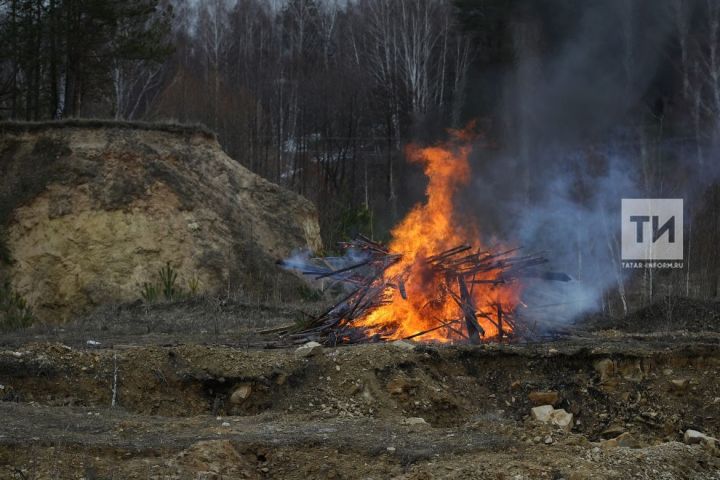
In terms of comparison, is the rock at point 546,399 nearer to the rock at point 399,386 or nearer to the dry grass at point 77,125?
the rock at point 399,386

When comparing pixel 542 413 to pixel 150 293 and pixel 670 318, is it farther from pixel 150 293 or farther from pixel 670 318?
pixel 150 293

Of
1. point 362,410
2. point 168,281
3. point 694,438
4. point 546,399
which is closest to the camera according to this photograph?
point 694,438

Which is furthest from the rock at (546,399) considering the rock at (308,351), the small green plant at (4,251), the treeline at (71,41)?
the treeline at (71,41)

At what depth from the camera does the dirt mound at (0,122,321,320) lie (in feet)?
Answer: 57.9

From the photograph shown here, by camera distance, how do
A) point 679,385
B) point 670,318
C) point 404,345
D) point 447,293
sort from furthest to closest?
point 670,318
point 447,293
point 404,345
point 679,385

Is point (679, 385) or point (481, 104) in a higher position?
point (481, 104)

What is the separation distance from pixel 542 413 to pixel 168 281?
9950 millimetres

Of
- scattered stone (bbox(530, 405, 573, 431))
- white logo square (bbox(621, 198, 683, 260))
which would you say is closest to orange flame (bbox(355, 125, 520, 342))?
scattered stone (bbox(530, 405, 573, 431))

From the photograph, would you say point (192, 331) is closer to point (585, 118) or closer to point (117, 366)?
point (117, 366)

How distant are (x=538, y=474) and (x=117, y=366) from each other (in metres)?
4.82

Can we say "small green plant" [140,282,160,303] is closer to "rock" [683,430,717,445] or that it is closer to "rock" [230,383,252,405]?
"rock" [230,383,252,405]

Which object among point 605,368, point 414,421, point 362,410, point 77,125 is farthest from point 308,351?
point 77,125

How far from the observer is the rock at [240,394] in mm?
8883

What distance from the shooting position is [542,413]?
28.8 feet
